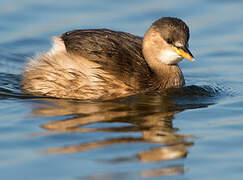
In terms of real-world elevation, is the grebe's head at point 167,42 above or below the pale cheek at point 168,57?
above

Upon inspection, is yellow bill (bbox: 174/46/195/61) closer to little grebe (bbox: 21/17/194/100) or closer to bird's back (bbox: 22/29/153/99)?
little grebe (bbox: 21/17/194/100)

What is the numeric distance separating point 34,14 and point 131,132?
20.8ft

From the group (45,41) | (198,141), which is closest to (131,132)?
(198,141)

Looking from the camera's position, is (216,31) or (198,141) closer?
(198,141)

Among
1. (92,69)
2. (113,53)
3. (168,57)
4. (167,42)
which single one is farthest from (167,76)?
(92,69)

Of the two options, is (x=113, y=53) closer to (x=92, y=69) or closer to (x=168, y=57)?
(x=92, y=69)

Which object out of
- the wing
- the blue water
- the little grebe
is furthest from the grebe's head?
the blue water

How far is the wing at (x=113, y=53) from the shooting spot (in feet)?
30.6

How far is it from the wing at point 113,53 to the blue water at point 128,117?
1.06 ft

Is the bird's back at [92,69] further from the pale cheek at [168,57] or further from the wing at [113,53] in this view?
the pale cheek at [168,57]

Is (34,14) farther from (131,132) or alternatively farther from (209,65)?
(131,132)

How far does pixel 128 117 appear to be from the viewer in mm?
8609

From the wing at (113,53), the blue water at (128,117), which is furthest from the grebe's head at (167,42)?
the blue water at (128,117)

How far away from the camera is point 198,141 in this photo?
773 centimetres
